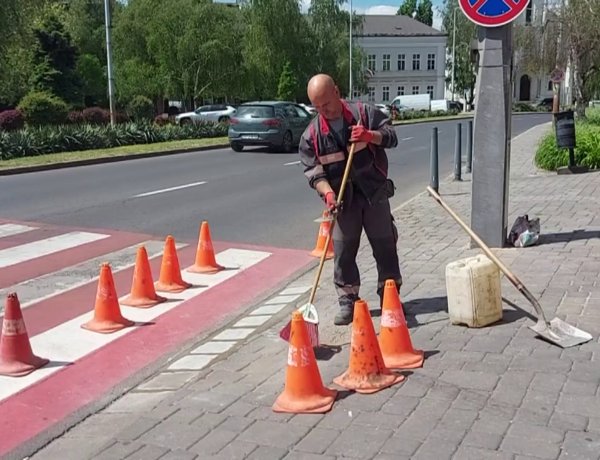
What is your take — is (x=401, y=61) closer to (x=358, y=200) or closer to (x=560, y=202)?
(x=560, y=202)

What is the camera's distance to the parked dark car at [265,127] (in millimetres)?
22688

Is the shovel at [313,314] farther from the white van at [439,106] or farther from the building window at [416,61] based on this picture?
the building window at [416,61]

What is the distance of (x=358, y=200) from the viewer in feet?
16.9

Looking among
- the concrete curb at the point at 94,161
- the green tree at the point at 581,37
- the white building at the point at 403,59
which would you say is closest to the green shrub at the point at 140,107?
the concrete curb at the point at 94,161

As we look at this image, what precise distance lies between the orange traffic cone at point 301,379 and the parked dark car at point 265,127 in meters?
19.0

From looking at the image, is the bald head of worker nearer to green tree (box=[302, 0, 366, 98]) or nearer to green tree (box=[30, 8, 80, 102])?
green tree (box=[30, 8, 80, 102])

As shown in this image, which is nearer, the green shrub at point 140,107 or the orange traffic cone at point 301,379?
the orange traffic cone at point 301,379

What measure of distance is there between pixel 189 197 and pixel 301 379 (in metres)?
9.16

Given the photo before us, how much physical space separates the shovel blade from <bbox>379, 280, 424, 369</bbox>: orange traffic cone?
35.0 inches

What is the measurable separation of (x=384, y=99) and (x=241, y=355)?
87479 mm

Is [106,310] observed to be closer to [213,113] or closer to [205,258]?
[205,258]

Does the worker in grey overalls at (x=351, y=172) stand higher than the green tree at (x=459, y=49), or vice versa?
the green tree at (x=459, y=49)

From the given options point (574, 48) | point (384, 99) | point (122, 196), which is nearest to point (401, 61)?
point (384, 99)

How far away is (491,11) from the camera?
7094 millimetres
